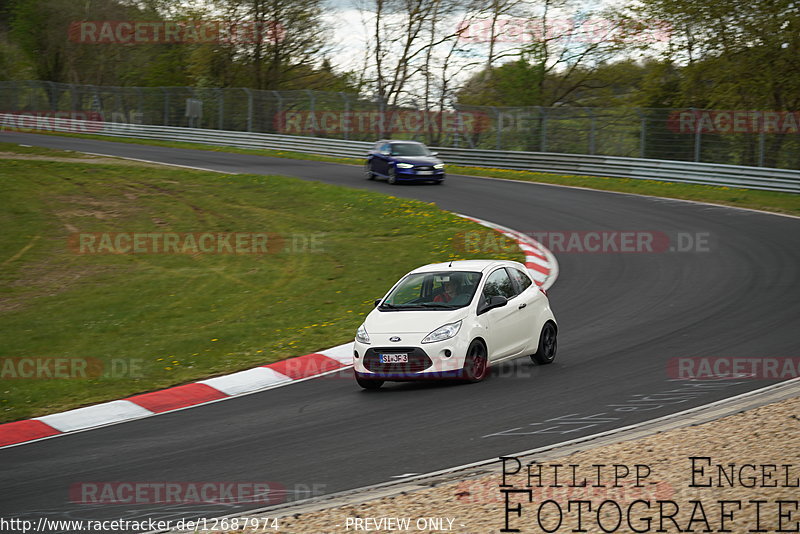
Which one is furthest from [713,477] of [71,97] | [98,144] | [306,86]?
[71,97]

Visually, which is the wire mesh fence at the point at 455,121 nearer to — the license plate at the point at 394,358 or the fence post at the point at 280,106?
the fence post at the point at 280,106

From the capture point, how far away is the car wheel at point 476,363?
10.6 meters

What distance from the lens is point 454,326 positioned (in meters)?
10.6

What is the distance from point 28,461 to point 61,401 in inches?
108

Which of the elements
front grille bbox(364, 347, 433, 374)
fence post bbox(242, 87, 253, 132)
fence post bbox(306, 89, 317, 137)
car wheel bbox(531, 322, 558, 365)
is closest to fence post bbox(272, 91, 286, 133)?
fence post bbox(242, 87, 253, 132)

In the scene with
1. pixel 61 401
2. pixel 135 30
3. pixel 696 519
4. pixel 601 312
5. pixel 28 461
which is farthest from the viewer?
pixel 135 30

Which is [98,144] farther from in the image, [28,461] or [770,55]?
[28,461]

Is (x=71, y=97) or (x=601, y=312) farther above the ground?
(x=71, y=97)

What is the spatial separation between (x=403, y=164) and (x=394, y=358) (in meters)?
21.7

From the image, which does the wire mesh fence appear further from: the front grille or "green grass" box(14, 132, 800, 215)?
the front grille

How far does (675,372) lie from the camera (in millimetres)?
10656

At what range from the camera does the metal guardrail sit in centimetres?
2911

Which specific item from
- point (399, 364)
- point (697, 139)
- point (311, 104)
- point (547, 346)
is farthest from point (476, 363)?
point (311, 104)

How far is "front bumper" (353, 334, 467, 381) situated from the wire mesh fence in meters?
22.3
